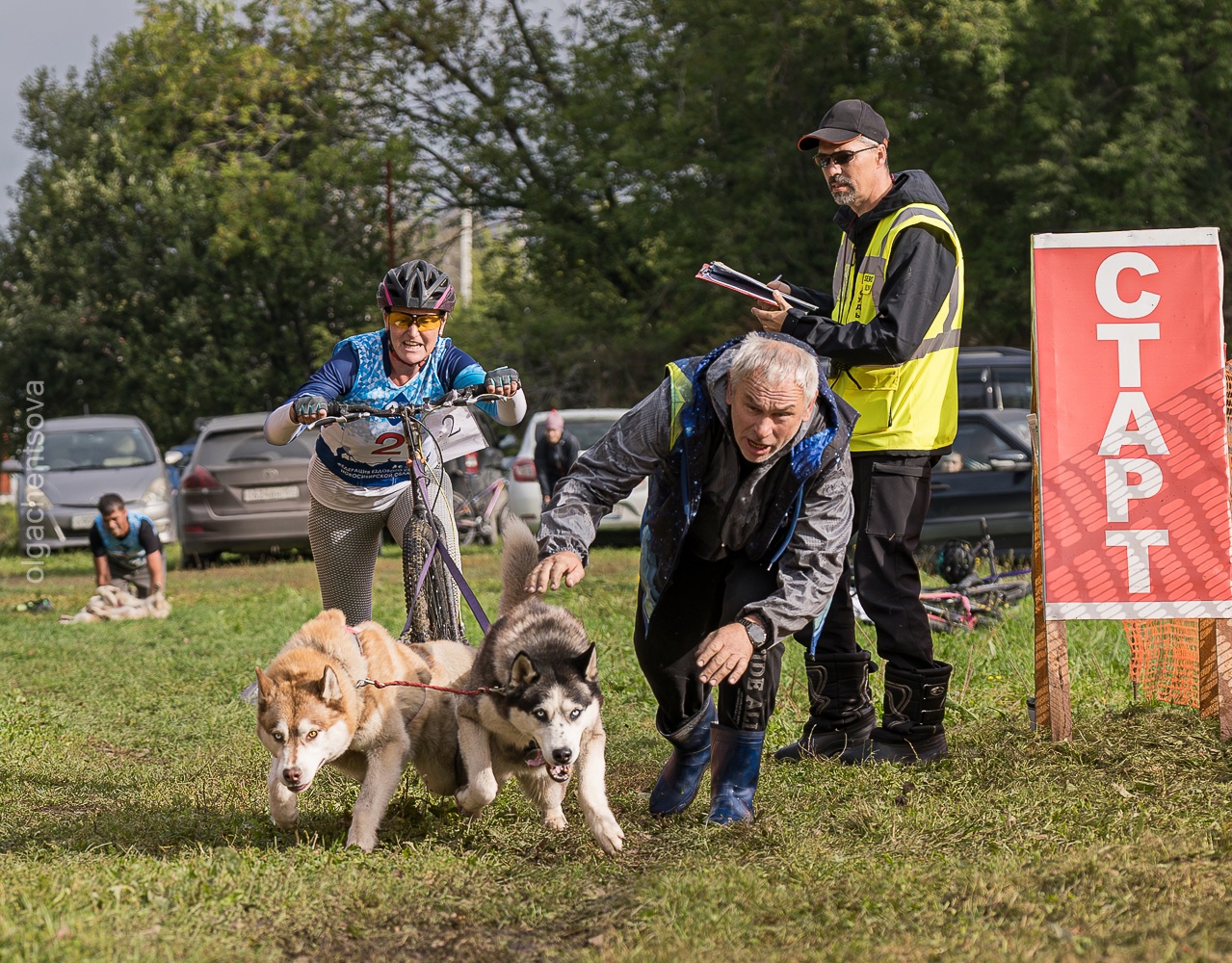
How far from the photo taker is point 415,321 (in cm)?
545

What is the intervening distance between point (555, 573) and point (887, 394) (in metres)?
1.77

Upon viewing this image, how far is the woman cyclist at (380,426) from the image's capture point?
5375 millimetres

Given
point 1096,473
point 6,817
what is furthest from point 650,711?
point 6,817

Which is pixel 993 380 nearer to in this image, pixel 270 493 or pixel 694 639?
pixel 270 493

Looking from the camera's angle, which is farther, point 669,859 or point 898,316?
point 898,316

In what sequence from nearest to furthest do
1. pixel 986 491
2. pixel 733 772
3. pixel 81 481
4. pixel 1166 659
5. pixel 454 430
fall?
pixel 733 772 < pixel 454 430 < pixel 1166 659 < pixel 986 491 < pixel 81 481

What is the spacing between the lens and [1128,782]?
471 centimetres

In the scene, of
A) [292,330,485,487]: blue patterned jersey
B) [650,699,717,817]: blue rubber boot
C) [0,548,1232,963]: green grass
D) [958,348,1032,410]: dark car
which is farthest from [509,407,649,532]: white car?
[650,699,717,817]: blue rubber boot

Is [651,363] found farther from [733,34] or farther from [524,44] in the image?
[524,44]

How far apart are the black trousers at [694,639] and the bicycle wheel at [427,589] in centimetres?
95

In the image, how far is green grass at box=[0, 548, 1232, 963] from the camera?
3.32 m

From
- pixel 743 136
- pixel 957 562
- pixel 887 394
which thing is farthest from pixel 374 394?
pixel 743 136

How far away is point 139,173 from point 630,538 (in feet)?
72.3

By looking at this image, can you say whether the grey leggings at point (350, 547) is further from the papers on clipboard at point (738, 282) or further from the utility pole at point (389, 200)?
the utility pole at point (389, 200)
